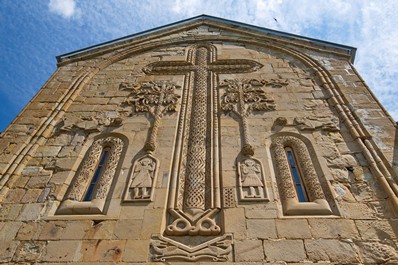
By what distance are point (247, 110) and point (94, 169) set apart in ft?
11.3

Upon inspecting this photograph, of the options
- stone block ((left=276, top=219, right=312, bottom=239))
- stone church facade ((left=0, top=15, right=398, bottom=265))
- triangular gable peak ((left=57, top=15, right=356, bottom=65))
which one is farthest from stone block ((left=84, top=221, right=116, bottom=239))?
triangular gable peak ((left=57, top=15, right=356, bottom=65))

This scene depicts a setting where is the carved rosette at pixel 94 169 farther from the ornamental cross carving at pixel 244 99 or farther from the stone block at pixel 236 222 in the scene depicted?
the ornamental cross carving at pixel 244 99

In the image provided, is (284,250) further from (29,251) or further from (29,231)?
(29,231)

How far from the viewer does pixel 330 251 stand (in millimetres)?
3705

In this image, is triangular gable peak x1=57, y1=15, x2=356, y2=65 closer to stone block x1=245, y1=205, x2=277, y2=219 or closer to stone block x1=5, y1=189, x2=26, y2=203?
stone block x1=5, y1=189, x2=26, y2=203

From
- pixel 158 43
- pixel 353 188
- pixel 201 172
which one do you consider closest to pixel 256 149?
pixel 201 172

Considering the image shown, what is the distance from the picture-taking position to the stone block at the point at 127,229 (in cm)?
407

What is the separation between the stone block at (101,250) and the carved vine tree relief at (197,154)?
0.47 m

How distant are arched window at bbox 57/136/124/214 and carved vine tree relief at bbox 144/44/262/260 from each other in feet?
3.73

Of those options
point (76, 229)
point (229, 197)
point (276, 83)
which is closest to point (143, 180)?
point (76, 229)

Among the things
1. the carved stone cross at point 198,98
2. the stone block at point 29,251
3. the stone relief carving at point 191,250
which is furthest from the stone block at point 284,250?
the stone block at point 29,251

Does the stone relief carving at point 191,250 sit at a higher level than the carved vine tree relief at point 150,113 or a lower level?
lower

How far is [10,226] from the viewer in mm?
4332

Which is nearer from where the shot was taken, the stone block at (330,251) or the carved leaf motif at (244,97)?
the stone block at (330,251)
